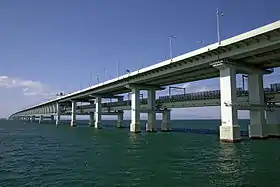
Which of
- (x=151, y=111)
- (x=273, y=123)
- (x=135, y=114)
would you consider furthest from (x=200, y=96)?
(x=273, y=123)

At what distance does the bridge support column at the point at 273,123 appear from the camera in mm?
54050

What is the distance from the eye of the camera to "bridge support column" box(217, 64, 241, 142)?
46.5 m

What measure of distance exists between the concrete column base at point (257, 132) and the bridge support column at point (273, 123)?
246 cm

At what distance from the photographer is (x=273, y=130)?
5434 centimetres

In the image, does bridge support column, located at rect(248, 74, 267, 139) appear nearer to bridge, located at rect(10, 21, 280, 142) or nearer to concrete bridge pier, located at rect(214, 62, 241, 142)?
bridge, located at rect(10, 21, 280, 142)

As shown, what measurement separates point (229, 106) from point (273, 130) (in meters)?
14.4

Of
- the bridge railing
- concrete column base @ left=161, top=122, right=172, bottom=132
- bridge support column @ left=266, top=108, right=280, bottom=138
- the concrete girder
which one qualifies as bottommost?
concrete column base @ left=161, top=122, right=172, bottom=132

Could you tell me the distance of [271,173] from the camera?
68.0ft

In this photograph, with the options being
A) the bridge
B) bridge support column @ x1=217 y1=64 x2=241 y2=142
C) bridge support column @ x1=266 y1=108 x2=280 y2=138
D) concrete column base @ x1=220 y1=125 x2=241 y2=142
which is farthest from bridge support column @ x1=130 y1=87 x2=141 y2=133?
bridge support column @ x1=266 y1=108 x2=280 y2=138

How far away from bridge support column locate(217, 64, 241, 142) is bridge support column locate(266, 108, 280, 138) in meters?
11.8

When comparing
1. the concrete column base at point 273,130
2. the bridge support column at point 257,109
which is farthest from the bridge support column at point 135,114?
the concrete column base at point 273,130

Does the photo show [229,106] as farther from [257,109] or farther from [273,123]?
[273,123]

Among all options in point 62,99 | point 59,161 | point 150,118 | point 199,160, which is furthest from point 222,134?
point 62,99

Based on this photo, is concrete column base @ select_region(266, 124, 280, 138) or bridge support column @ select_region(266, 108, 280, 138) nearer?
concrete column base @ select_region(266, 124, 280, 138)
